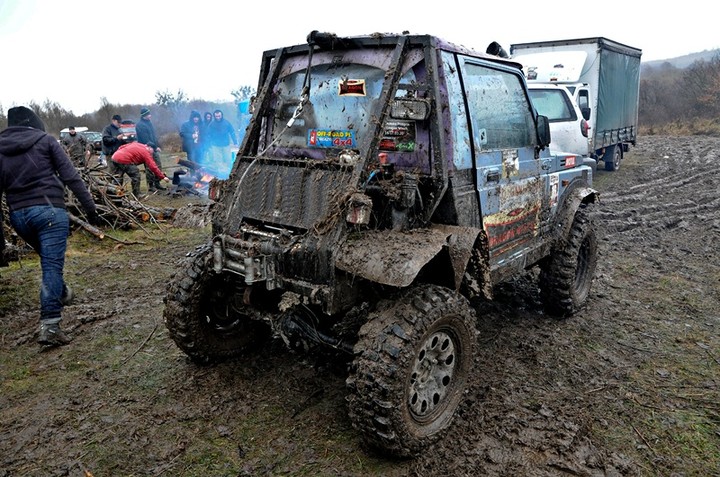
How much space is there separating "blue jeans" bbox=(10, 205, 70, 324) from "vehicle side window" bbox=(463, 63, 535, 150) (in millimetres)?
3539

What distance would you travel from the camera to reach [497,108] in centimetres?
400

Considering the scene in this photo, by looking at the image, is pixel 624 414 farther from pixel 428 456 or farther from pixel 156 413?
pixel 156 413

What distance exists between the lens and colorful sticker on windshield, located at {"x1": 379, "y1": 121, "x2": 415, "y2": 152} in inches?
137

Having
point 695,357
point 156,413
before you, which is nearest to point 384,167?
point 156,413

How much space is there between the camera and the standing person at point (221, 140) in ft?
44.3

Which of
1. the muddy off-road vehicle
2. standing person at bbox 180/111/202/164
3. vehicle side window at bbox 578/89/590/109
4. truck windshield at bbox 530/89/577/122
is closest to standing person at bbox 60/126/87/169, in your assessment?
standing person at bbox 180/111/202/164

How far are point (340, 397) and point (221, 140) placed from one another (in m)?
11.2

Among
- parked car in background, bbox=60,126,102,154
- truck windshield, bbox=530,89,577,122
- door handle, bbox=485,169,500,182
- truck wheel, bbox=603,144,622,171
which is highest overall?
truck windshield, bbox=530,89,577,122

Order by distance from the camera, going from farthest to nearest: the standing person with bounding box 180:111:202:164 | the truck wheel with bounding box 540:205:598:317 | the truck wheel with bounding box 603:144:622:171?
the truck wheel with bounding box 603:144:622:171 < the standing person with bounding box 180:111:202:164 < the truck wheel with bounding box 540:205:598:317

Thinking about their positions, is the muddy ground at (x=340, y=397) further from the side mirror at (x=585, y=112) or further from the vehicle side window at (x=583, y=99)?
the vehicle side window at (x=583, y=99)

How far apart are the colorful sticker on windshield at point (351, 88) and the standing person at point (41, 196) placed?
2.57 m

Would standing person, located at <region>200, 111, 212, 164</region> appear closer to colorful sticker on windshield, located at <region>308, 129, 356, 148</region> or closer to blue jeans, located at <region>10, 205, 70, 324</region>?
blue jeans, located at <region>10, 205, 70, 324</region>

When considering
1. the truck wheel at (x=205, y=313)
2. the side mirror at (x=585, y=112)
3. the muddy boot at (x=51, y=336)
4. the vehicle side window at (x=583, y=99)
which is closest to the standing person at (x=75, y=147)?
the muddy boot at (x=51, y=336)

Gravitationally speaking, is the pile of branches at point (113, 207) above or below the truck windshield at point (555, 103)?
below
